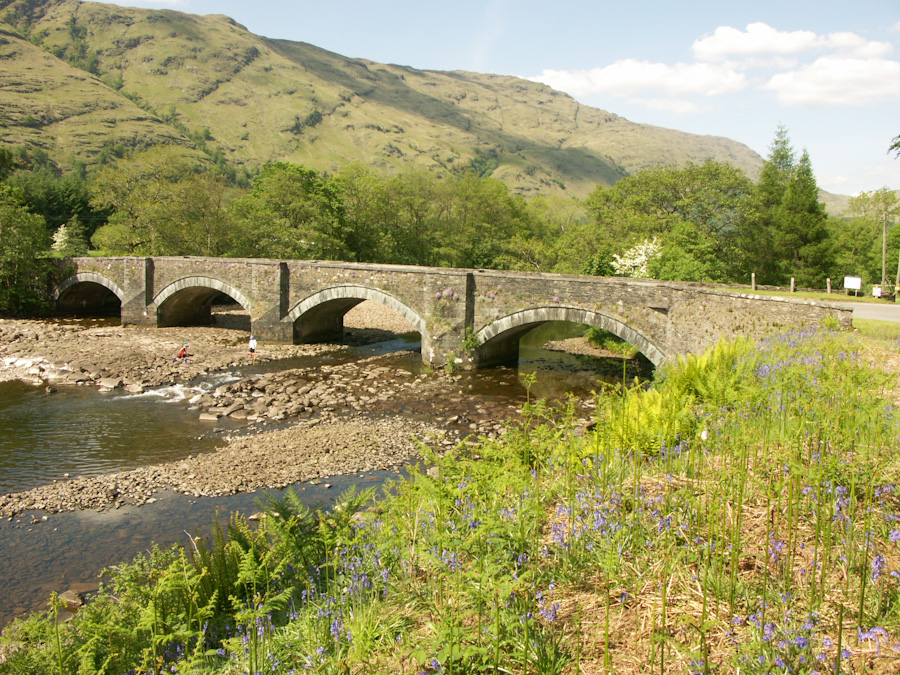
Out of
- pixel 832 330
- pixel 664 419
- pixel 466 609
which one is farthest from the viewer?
pixel 832 330

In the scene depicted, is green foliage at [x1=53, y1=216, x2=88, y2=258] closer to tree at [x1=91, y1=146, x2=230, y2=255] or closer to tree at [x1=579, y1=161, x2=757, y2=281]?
tree at [x1=91, y1=146, x2=230, y2=255]

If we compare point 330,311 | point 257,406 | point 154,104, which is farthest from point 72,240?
point 154,104

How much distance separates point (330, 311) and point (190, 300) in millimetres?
10110

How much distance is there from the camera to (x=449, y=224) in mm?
47156

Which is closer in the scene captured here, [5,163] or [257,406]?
[257,406]

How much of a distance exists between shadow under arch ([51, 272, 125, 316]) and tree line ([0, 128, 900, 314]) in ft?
3.94

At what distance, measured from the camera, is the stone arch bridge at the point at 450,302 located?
15438 millimetres

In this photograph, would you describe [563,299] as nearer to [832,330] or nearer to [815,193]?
[832,330]

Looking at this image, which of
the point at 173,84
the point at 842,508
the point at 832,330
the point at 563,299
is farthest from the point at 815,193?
the point at 173,84

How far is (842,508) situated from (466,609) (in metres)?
2.53

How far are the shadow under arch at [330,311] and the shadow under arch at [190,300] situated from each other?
2.84 meters

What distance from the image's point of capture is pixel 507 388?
20.2 metres

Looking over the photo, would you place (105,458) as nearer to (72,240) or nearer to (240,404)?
(240,404)

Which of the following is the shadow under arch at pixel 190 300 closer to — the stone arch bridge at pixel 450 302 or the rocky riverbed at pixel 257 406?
the stone arch bridge at pixel 450 302
